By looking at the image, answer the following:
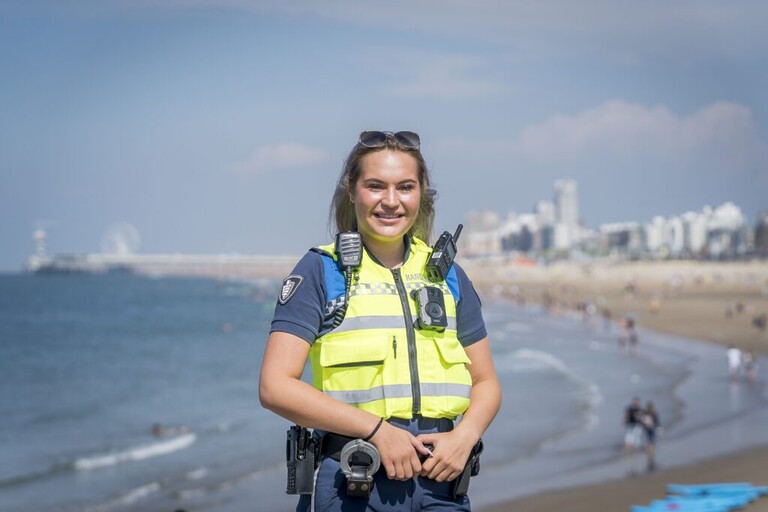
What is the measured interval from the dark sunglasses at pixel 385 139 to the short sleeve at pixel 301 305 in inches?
13.3

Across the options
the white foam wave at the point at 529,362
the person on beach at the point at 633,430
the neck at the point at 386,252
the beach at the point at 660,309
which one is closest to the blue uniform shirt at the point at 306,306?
the neck at the point at 386,252

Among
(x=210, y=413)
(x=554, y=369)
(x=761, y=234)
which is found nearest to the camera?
(x=210, y=413)

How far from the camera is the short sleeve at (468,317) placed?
2.62 meters

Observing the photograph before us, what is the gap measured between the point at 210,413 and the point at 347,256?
929 inches

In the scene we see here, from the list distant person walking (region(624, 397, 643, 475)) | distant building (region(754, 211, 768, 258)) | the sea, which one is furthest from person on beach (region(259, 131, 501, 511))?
distant building (region(754, 211, 768, 258))

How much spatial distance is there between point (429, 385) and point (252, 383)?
31025 millimetres

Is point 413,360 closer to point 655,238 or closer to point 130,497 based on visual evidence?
point 130,497

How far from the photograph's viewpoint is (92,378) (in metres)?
39.6

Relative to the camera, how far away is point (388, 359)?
7.91ft

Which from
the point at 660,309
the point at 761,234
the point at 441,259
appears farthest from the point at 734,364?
the point at 761,234

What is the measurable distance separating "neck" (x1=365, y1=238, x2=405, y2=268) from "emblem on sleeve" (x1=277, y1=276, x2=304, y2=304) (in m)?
0.24

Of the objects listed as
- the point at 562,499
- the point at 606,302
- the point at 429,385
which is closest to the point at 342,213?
the point at 429,385

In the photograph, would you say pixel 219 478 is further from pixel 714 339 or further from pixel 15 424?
pixel 714 339

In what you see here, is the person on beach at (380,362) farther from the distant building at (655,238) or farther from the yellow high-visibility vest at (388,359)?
the distant building at (655,238)
